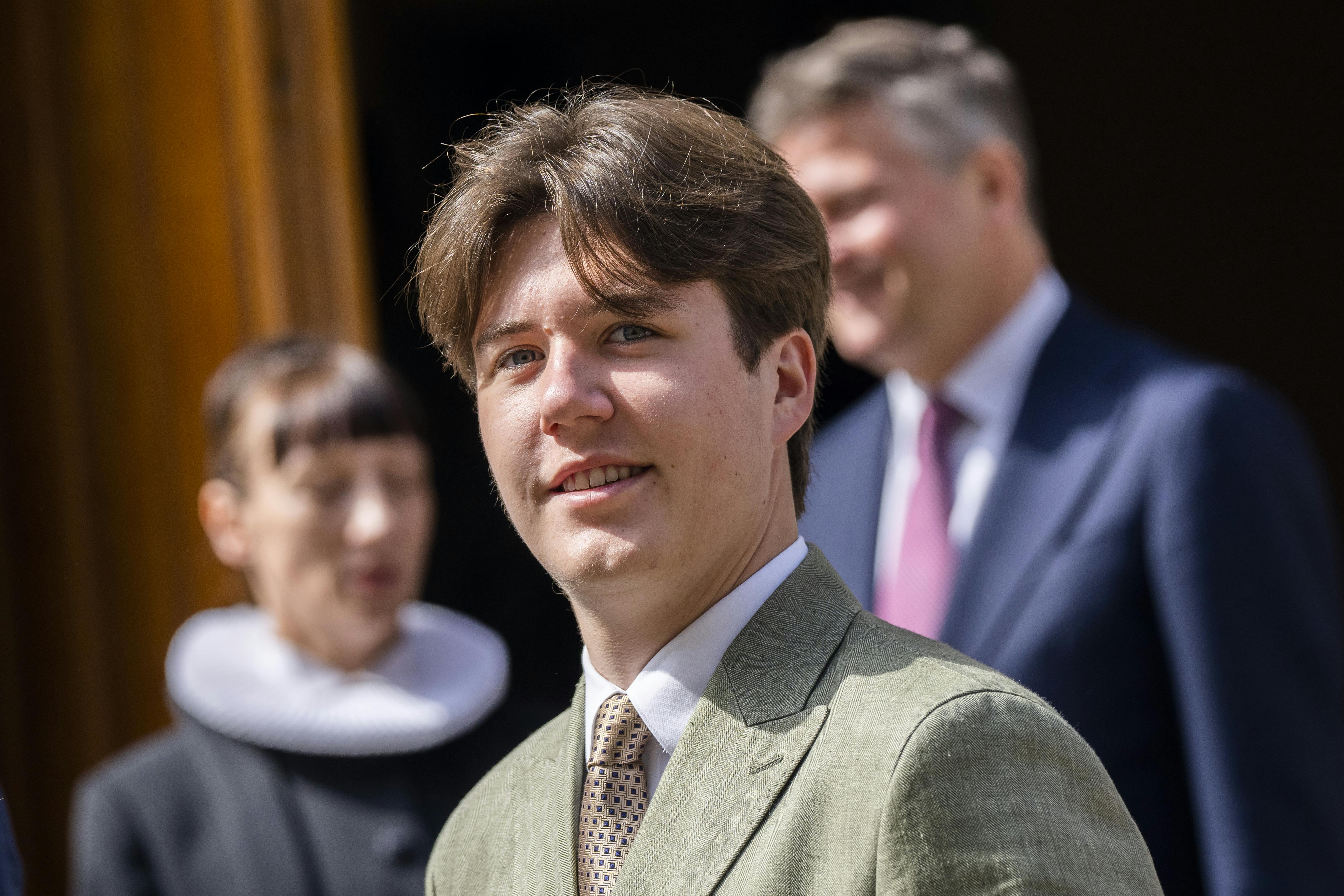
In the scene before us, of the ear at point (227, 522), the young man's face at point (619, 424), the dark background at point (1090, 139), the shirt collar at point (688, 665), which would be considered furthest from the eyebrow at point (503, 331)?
the dark background at point (1090, 139)

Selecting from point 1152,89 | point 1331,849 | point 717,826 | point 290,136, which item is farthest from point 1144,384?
point 290,136

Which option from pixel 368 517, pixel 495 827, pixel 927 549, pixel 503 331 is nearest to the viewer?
pixel 503 331

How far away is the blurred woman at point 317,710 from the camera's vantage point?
275 centimetres

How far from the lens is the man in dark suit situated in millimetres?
2041

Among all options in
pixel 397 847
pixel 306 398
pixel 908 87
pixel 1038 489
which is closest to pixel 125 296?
pixel 306 398

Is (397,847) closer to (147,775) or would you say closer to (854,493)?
(147,775)

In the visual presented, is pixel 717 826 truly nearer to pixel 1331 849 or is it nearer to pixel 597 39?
pixel 1331 849

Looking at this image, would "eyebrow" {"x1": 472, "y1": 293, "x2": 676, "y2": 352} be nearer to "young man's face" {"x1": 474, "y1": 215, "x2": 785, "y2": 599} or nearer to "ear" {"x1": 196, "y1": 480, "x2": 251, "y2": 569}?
"young man's face" {"x1": 474, "y1": 215, "x2": 785, "y2": 599}

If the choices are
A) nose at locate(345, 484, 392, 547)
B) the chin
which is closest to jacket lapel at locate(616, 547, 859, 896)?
the chin

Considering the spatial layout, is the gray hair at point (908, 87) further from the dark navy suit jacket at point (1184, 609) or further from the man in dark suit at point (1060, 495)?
the dark navy suit jacket at point (1184, 609)

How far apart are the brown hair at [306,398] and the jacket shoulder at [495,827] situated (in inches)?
60.0

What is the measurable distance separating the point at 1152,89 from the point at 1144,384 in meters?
1.79

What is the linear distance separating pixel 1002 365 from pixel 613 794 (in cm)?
159

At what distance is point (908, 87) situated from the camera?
9.30ft
